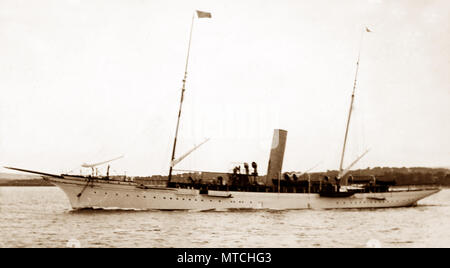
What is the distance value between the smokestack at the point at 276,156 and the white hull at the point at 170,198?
8.99 feet

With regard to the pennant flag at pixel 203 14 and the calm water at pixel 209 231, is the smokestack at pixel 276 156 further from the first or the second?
the pennant flag at pixel 203 14

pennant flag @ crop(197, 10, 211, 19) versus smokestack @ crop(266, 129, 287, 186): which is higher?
pennant flag @ crop(197, 10, 211, 19)

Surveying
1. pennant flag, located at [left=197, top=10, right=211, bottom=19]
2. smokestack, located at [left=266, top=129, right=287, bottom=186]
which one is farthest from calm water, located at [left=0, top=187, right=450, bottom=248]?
pennant flag, located at [left=197, top=10, right=211, bottom=19]

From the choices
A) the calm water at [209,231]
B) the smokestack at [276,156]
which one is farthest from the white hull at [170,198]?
the smokestack at [276,156]

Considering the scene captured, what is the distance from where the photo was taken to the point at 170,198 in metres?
31.9

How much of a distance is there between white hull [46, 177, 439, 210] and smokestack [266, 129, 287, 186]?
2.74 m

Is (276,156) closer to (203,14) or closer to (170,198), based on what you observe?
(170,198)

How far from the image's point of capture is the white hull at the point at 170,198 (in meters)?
30.6

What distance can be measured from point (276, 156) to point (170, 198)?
11.8 metres

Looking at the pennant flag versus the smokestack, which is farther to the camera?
the smokestack

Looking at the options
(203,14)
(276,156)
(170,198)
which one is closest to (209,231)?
(170,198)

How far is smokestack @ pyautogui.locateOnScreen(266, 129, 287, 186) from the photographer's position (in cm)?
3869

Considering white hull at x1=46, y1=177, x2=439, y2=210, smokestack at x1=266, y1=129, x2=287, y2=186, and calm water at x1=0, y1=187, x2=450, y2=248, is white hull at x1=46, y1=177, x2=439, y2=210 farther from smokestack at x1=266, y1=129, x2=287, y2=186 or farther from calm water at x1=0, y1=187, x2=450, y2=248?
smokestack at x1=266, y1=129, x2=287, y2=186
